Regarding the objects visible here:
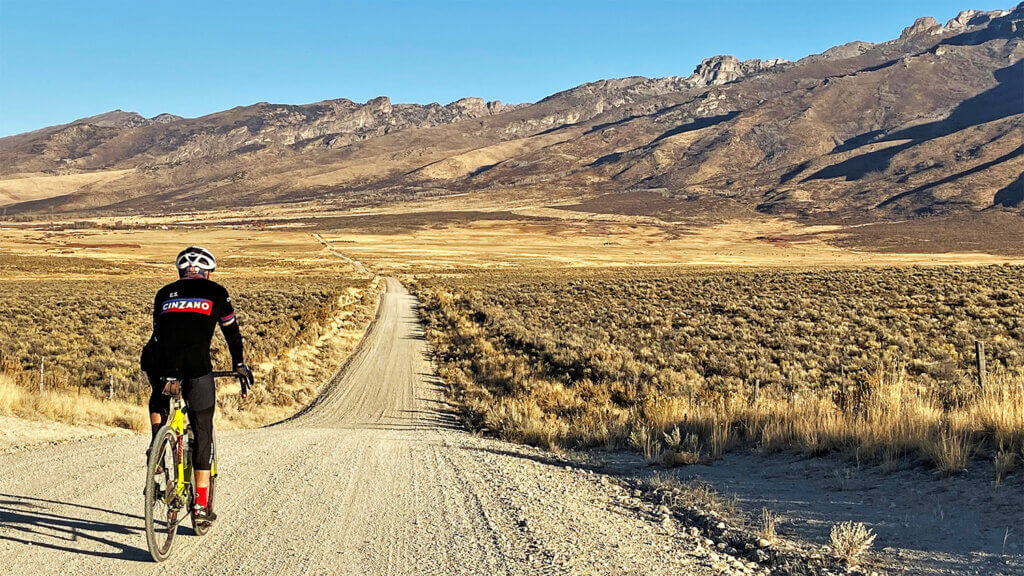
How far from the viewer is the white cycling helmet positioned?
5879 millimetres

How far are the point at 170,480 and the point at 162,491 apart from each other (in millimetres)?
181

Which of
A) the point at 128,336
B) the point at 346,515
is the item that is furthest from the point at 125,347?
the point at 346,515

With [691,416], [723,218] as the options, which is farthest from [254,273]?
[723,218]

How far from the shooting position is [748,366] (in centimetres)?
2036

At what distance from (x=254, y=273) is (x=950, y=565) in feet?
246

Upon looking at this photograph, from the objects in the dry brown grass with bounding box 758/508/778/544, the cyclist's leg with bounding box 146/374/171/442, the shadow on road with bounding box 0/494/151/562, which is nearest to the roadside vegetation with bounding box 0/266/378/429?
the shadow on road with bounding box 0/494/151/562

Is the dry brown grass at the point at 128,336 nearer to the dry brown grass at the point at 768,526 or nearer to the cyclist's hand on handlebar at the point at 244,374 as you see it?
the cyclist's hand on handlebar at the point at 244,374

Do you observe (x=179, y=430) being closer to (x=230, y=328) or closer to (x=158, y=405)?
(x=158, y=405)

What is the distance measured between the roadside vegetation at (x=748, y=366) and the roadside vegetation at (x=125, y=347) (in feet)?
14.2

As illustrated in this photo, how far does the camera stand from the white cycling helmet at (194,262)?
5.88m

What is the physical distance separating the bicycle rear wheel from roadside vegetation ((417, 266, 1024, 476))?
5.47m

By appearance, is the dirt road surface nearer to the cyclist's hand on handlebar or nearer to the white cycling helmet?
the cyclist's hand on handlebar

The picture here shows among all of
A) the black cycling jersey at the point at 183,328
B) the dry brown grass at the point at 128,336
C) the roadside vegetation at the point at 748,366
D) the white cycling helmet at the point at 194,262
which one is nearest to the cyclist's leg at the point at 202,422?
the black cycling jersey at the point at 183,328

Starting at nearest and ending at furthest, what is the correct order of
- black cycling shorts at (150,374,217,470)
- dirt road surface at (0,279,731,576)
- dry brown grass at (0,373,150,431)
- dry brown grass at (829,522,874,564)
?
dry brown grass at (829,522,874,564), dirt road surface at (0,279,731,576), black cycling shorts at (150,374,217,470), dry brown grass at (0,373,150,431)
